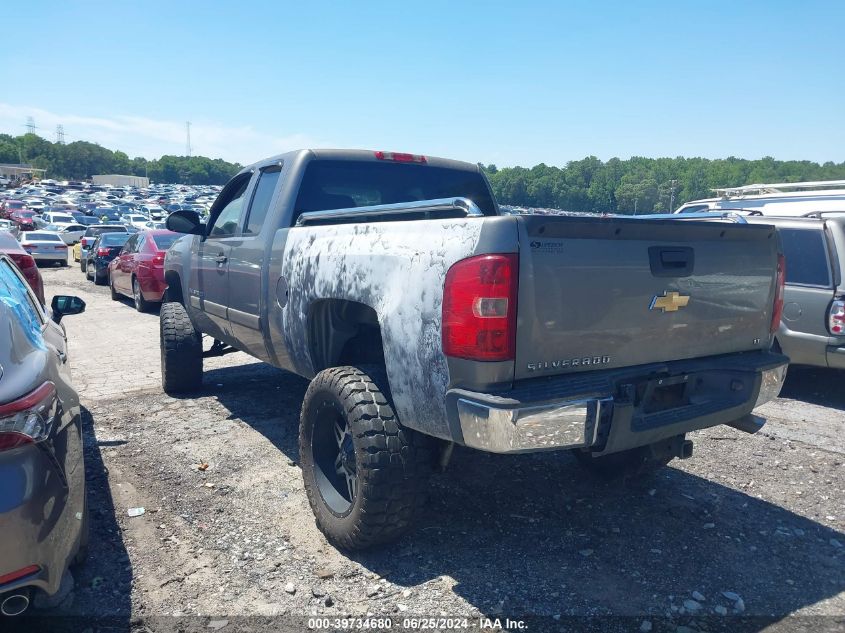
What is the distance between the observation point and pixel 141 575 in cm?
316

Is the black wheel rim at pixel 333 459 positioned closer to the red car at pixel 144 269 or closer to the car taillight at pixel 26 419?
the car taillight at pixel 26 419

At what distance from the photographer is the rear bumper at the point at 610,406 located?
2.58 meters

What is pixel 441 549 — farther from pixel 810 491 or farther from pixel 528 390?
pixel 810 491

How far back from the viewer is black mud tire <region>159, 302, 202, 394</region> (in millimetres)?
5980

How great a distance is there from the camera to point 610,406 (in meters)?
2.71

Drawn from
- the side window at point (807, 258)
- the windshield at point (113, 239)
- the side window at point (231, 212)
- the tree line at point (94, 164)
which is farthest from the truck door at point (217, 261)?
the tree line at point (94, 164)

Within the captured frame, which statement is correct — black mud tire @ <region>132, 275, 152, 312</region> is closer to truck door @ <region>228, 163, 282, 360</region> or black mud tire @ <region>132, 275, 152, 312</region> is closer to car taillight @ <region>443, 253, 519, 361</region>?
truck door @ <region>228, 163, 282, 360</region>

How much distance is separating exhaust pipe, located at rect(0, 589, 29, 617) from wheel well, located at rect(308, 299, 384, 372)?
73.3 inches

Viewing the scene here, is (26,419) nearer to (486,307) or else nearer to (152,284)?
(486,307)

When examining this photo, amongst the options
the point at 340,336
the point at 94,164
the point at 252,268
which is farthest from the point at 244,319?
the point at 94,164

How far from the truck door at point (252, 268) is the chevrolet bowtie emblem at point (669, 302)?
8.19 ft

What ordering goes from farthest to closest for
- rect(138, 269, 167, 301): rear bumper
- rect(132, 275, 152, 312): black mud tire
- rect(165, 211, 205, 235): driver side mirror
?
rect(132, 275, 152, 312): black mud tire < rect(138, 269, 167, 301): rear bumper < rect(165, 211, 205, 235): driver side mirror

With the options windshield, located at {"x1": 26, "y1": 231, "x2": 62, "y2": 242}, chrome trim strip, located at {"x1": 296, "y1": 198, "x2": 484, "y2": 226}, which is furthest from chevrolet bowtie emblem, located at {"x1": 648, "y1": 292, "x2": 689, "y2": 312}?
windshield, located at {"x1": 26, "y1": 231, "x2": 62, "y2": 242}

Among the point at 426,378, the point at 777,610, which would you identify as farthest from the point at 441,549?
the point at 777,610
